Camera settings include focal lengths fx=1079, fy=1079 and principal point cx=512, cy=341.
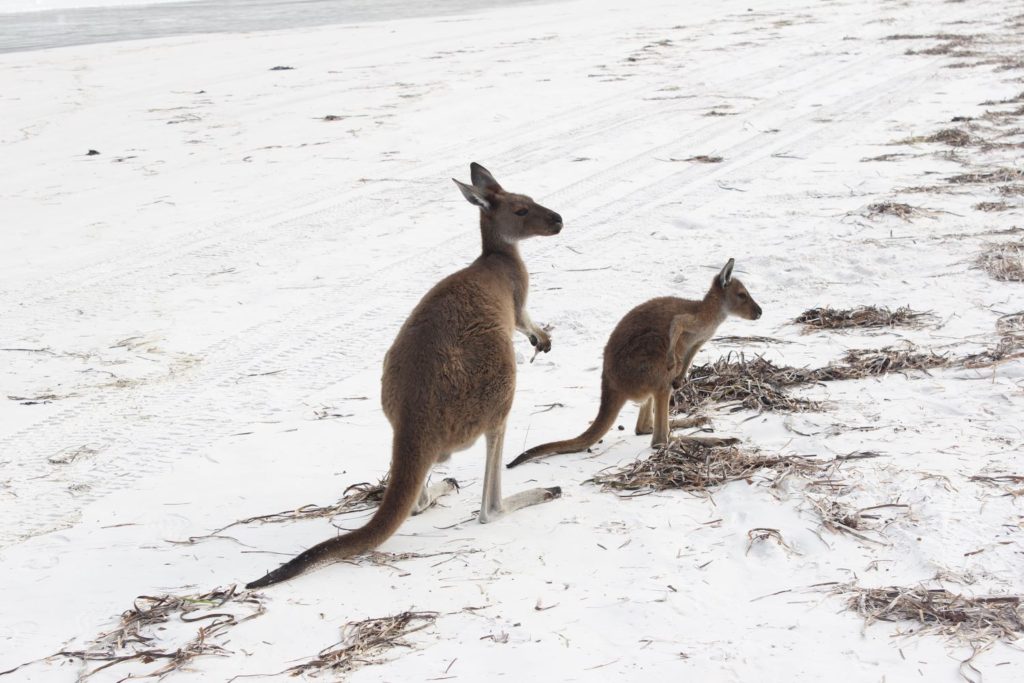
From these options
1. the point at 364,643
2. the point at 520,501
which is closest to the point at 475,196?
the point at 520,501

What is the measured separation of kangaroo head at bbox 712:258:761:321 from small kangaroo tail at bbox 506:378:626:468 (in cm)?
78

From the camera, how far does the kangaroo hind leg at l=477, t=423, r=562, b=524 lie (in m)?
3.70

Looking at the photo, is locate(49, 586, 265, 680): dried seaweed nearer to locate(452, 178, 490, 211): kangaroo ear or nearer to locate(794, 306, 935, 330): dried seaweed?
locate(452, 178, 490, 211): kangaroo ear

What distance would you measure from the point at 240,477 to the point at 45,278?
130 inches

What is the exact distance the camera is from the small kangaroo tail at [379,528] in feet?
10.6

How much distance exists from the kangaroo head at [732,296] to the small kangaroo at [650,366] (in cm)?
15

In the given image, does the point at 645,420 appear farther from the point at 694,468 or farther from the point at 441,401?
the point at 441,401

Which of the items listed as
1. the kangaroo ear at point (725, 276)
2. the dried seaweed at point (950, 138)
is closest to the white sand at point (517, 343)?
the dried seaweed at point (950, 138)

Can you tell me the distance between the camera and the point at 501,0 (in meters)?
Answer: 25.1

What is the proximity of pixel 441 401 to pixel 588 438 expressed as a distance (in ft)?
3.37

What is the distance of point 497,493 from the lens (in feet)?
12.4

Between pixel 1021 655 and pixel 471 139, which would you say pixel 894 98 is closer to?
pixel 471 139

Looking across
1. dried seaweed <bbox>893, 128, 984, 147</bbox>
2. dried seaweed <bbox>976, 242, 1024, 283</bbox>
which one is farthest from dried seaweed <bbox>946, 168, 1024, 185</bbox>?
dried seaweed <bbox>976, 242, 1024, 283</bbox>

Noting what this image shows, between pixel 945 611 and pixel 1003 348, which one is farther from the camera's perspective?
pixel 1003 348
